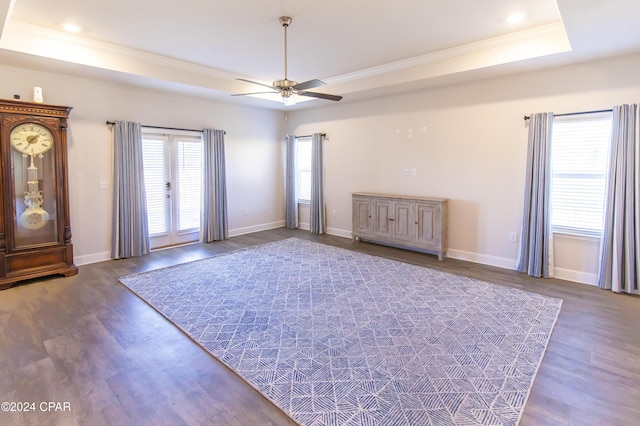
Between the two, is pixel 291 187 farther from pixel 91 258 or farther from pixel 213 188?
pixel 91 258

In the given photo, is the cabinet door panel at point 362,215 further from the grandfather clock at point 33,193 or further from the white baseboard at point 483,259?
the grandfather clock at point 33,193

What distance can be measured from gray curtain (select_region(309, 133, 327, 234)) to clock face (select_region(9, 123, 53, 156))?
14.7ft

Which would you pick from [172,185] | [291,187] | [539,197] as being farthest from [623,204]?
[172,185]

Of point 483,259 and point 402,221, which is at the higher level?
point 402,221

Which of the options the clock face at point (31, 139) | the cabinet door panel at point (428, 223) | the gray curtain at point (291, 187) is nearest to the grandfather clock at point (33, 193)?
the clock face at point (31, 139)

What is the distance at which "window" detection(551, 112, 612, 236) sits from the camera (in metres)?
4.21

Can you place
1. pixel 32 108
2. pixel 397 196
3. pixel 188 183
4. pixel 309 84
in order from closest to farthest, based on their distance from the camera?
1. pixel 309 84
2. pixel 32 108
3. pixel 397 196
4. pixel 188 183

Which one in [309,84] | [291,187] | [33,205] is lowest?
[33,205]

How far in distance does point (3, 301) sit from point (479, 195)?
6244mm

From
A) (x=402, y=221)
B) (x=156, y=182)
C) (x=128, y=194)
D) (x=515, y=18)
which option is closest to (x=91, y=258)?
(x=128, y=194)

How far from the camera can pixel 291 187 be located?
313 inches

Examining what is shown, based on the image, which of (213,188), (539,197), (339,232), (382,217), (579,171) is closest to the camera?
(579,171)

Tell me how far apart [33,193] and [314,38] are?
409cm

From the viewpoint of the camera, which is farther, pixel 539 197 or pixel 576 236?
pixel 539 197
